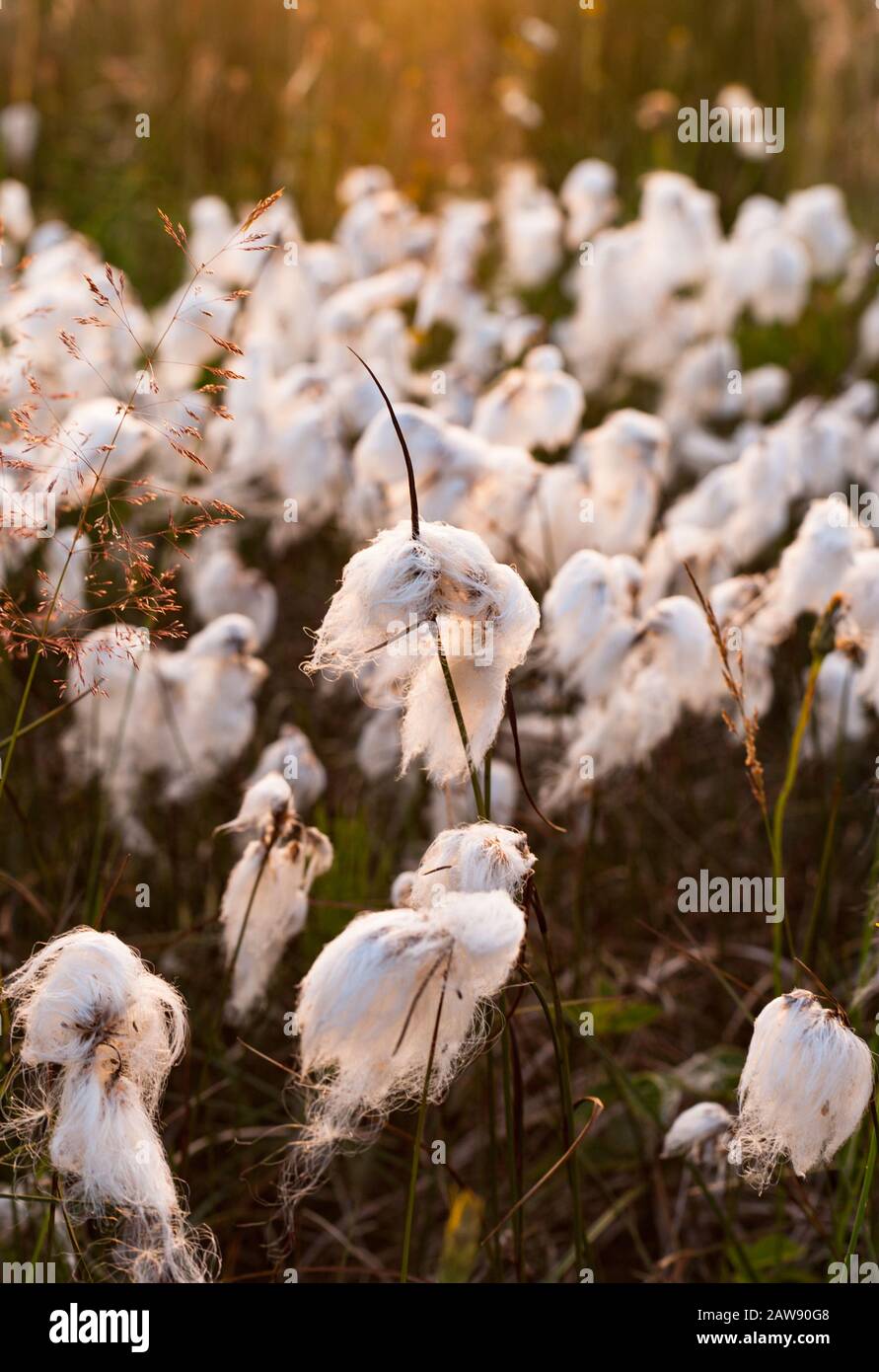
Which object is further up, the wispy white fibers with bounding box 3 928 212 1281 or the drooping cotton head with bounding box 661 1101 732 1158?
the wispy white fibers with bounding box 3 928 212 1281

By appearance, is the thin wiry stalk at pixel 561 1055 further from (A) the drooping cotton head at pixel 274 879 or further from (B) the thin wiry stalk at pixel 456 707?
(A) the drooping cotton head at pixel 274 879

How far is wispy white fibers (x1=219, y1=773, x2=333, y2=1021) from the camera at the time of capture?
1.29 metres

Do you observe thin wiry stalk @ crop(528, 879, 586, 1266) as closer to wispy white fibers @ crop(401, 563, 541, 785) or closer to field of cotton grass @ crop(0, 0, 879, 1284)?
field of cotton grass @ crop(0, 0, 879, 1284)

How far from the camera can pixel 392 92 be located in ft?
18.9

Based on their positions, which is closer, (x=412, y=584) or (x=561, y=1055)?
(x=412, y=584)

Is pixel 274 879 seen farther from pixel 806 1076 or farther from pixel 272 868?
pixel 806 1076

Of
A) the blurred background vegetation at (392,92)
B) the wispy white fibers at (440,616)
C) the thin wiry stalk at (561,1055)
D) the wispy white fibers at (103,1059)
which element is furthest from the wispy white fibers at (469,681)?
the blurred background vegetation at (392,92)

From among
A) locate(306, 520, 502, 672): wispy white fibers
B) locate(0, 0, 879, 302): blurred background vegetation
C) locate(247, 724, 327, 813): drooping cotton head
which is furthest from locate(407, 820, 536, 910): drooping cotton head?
locate(0, 0, 879, 302): blurred background vegetation

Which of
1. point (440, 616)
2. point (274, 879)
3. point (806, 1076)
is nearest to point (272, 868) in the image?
point (274, 879)

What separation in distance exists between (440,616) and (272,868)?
378mm

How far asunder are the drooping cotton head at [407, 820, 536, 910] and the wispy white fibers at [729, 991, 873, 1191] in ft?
0.67

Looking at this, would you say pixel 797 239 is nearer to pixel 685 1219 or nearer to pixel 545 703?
pixel 545 703

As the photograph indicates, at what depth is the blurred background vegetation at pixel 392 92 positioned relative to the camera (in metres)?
4.72
